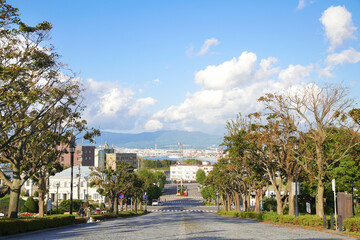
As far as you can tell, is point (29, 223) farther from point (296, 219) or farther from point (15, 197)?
point (296, 219)

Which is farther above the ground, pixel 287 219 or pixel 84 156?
pixel 84 156

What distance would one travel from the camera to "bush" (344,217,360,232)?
1877cm

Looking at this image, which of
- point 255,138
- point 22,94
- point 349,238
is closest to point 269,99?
point 255,138

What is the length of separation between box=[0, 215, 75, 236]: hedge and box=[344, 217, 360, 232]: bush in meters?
17.8

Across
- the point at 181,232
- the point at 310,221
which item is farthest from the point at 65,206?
the point at 181,232

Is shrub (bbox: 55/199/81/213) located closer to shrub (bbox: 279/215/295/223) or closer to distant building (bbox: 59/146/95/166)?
shrub (bbox: 279/215/295/223)

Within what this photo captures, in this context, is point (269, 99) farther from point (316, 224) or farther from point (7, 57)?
point (7, 57)

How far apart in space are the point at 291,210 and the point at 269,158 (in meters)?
4.98

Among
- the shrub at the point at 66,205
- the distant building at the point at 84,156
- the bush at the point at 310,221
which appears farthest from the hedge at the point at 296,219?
the distant building at the point at 84,156

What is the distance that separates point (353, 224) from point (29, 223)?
18.0m

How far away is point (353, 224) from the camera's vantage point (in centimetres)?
1914

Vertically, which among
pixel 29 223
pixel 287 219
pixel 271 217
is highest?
pixel 29 223

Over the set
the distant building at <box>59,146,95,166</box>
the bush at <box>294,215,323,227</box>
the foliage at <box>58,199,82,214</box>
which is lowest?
the foliage at <box>58,199,82,214</box>

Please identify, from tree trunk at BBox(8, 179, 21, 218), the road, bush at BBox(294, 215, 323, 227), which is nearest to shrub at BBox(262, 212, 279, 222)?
the road
